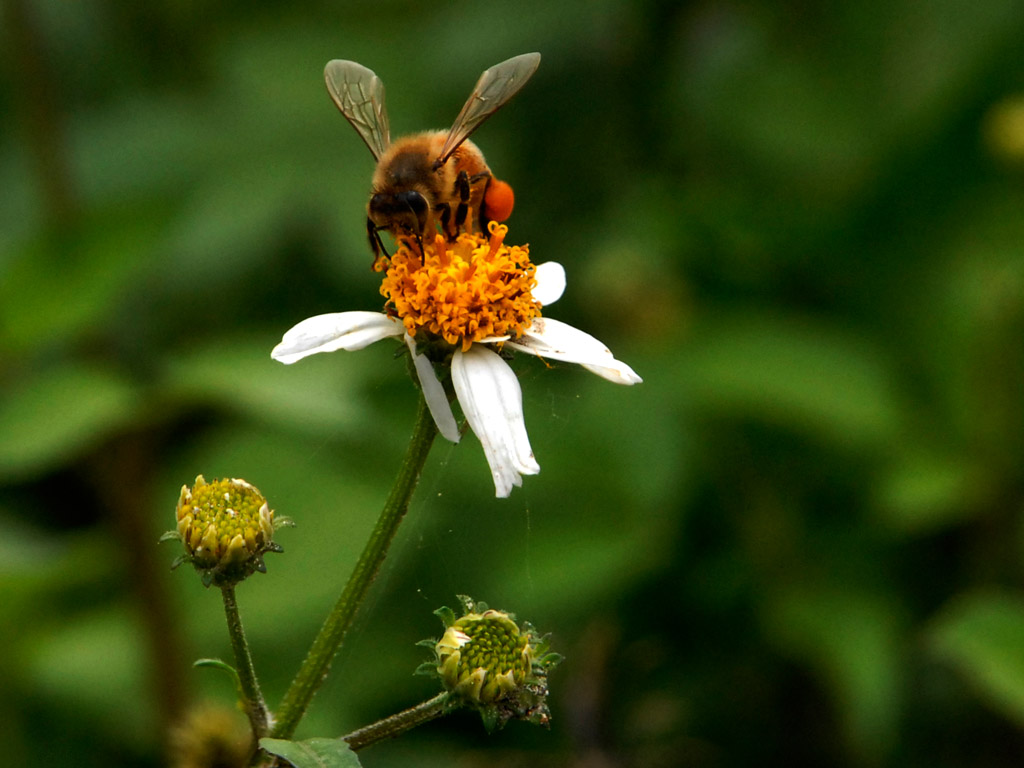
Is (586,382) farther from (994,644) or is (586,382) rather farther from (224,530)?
(224,530)

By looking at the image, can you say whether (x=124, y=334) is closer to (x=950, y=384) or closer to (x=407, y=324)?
(x=407, y=324)

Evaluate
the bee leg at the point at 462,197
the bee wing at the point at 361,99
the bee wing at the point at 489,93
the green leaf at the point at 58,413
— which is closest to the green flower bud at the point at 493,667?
the bee leg at the point at 462,197

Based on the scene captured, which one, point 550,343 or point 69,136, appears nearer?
point 550,343

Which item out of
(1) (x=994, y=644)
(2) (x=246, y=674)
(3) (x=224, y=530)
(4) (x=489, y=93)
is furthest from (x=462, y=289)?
(1) (x=994, y=644)

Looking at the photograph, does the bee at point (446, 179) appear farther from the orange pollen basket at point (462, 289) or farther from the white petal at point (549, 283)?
the white petal at point (549, 283)

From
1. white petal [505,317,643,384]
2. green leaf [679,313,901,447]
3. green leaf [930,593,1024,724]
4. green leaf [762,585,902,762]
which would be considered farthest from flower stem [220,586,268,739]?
green leaf [679,313,901,447]

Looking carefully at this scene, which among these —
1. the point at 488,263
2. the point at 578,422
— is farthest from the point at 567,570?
the point at 488,263
